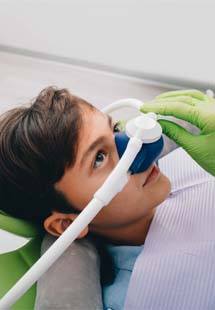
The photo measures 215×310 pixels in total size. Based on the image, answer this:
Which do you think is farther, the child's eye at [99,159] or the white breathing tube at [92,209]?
the child's eye at [99,159]

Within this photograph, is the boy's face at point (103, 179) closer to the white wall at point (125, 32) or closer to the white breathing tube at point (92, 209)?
the white breathing tube at point (92, 209)

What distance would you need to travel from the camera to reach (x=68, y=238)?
2.19 feet

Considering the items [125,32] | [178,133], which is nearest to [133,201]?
[178,133]

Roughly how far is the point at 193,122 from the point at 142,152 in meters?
0.13

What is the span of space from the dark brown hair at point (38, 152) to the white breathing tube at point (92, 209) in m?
0.17

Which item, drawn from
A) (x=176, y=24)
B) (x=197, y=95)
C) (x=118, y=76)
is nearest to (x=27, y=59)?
(x=118, y=76)

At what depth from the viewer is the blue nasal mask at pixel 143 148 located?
2.66 feet

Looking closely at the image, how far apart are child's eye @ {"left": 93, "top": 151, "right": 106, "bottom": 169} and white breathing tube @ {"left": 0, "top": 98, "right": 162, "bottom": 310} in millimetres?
113

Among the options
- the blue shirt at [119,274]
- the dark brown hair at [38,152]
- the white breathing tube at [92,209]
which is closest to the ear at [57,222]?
the dark brown hair at [38,152]

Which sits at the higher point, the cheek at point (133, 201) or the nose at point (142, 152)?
the nose at point (142, 152)

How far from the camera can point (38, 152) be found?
891 millimetres

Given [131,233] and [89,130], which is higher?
[89,130]

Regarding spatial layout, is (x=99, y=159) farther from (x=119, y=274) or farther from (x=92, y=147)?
(x=119, y=274)

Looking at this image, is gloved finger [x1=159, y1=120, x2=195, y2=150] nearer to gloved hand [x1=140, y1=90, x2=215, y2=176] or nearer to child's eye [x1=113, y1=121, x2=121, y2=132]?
gloved hand [x1=140, y1=90, x2=215, y2=176]
